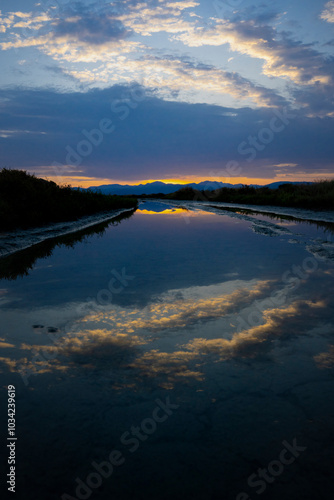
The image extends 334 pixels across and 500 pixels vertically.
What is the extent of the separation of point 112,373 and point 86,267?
4.80 m

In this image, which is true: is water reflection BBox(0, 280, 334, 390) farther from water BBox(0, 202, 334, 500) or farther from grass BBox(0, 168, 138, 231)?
grass BBox(0, 168, 138, 231)

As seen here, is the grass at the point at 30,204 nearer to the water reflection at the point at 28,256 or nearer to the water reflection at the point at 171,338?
the water reflection at the point at 28,256

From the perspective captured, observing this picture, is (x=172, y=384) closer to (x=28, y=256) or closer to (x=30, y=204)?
(x=28, y=256)

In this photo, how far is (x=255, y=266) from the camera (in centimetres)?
739

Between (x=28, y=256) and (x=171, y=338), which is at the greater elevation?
(x=28, y=256)

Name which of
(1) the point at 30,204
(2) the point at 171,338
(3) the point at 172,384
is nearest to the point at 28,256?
(2) the point at 171,338

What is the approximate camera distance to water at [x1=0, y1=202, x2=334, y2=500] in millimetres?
1986

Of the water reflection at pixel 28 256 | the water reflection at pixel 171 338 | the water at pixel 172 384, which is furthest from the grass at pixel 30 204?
the water reflection at pixel 171 338

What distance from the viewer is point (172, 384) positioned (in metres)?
2.92

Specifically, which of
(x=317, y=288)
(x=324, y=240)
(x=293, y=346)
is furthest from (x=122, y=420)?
(x=324, y=240)

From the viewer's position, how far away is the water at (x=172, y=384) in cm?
199

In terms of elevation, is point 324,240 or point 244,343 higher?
point 324,240

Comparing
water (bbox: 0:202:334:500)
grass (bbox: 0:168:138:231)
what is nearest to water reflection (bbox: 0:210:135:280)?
water (bbox: 0:202:334:500)

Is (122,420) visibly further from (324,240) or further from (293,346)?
(324,240)
